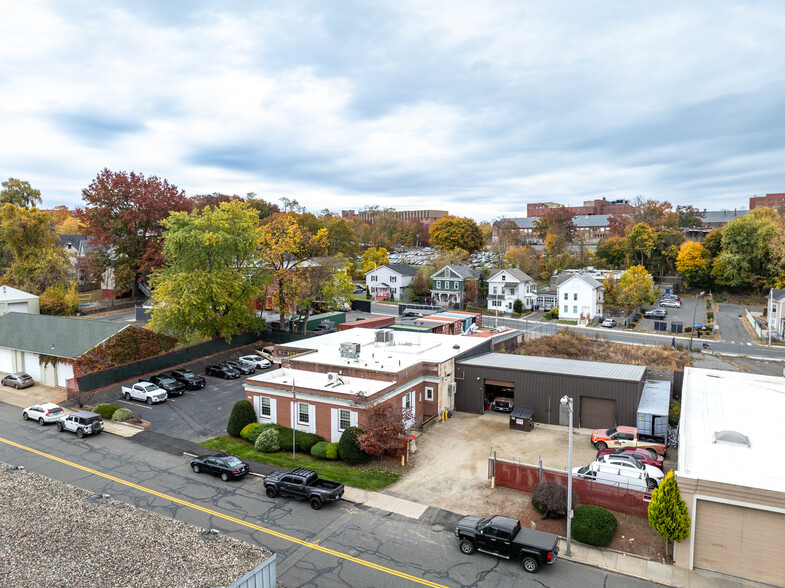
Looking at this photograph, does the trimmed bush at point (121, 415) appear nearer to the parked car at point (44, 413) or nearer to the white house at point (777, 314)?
the parked car at point (44, 413)

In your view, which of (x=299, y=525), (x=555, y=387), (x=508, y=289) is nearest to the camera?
(x=299, y=525)

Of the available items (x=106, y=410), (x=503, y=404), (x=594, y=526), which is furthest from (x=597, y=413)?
(x=106, y=410)

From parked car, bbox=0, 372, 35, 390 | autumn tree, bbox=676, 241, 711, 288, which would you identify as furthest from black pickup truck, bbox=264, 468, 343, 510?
autumn tree, bbox=676, 241, 711, 288

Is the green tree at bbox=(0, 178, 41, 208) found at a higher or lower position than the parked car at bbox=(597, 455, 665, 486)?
higher

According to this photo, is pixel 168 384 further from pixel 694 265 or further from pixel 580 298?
pixel 694 265

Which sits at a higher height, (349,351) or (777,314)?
(349,351)

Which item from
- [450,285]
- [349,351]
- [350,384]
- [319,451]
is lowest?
[319,451]

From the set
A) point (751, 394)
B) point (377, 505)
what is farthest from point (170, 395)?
point (751, 394)

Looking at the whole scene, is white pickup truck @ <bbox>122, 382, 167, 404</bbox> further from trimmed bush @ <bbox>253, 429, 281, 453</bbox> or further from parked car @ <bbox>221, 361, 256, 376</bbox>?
trimmed bush @ <bbox>253, 429, 281, 453</bbox>

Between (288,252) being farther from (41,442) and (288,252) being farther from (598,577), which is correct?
(598,577)
